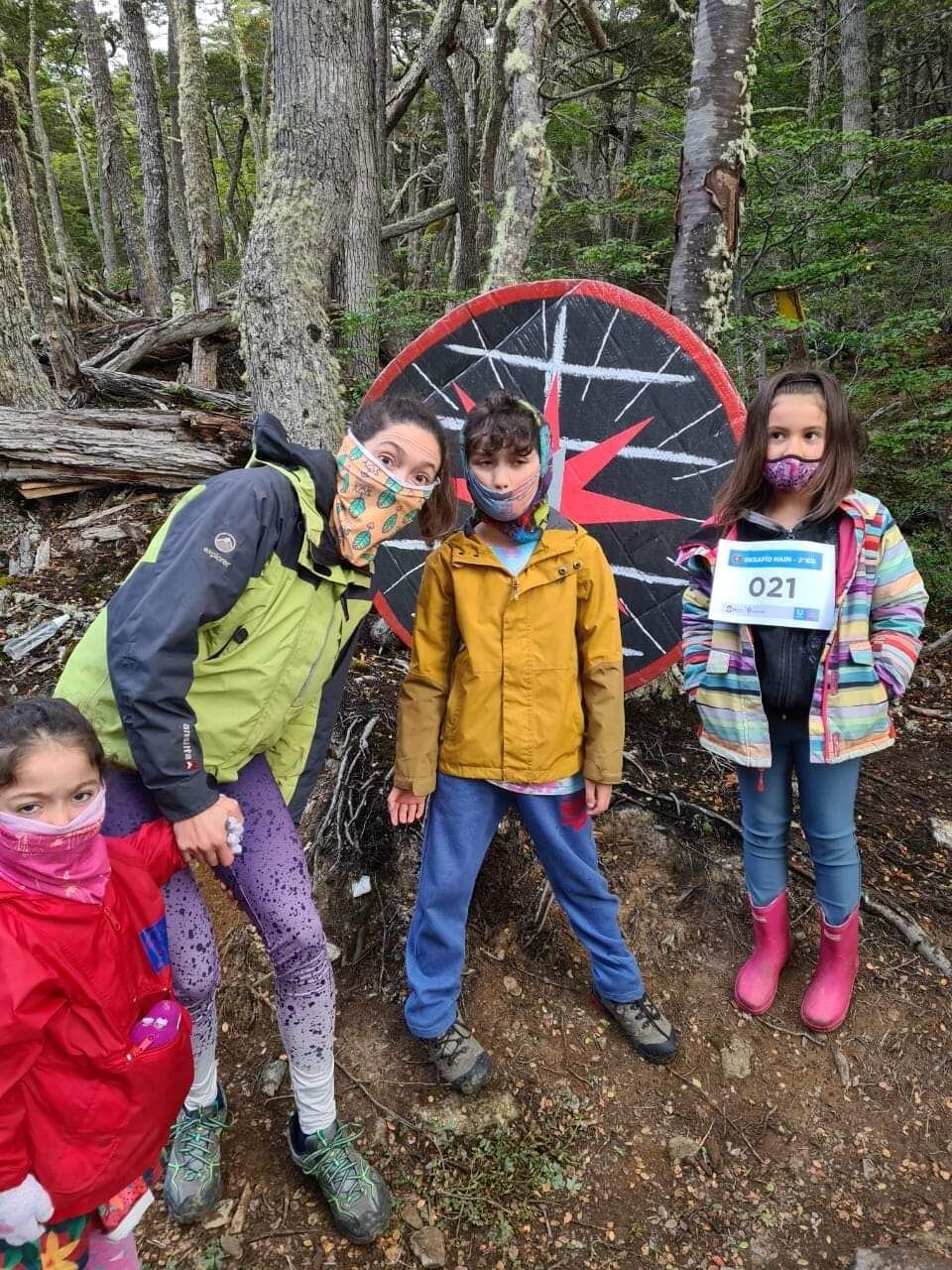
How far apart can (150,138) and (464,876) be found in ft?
44.6

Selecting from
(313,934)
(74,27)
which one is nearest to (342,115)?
(313,934)

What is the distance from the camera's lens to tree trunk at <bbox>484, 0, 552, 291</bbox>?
344 cm

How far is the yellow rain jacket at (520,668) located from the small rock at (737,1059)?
102 centimetres

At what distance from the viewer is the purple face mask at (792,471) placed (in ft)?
6.46

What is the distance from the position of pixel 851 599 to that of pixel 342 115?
3313 mm

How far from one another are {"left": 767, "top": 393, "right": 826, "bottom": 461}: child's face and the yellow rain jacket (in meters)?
0.55

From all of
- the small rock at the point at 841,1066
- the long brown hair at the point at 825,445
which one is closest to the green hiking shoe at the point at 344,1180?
the small rock at the point at 841,1066

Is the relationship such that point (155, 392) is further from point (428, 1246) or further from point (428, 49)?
point (428, 1246)

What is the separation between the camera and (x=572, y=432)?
98.4 inches

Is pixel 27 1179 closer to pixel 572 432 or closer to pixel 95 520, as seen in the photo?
pixel 572 432

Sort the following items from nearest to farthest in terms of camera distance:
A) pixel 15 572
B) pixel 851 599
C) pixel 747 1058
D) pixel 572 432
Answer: pixel 851 599 < pixel 747 1058 < pixel 572 432 < pixel 15 572

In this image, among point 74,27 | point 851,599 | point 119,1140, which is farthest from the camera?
point 74,27

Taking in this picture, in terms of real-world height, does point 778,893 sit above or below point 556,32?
below

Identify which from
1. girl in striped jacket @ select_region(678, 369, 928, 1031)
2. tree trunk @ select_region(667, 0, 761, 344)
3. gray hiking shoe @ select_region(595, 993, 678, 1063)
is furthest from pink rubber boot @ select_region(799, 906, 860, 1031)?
tree trunk @ select_region(667, 0, 761, 344)
